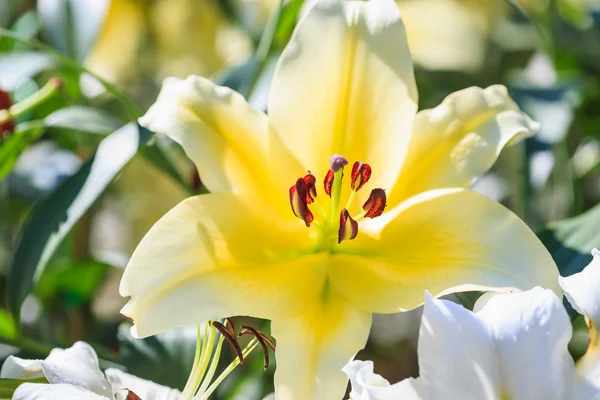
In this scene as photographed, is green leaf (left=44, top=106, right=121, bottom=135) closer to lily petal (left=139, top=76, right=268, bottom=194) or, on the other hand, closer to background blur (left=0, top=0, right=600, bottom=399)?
background blur (left=0, top=0, right=600, bottom=399)

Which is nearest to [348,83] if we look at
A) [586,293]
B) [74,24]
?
[586,293]

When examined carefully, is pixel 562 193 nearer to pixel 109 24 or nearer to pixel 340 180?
pixel 340 180

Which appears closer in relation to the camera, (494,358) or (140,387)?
(494,358)

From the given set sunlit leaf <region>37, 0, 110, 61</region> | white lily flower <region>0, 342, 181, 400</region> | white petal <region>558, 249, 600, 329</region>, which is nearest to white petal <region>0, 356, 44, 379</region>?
white lily flower <region>0, 342, 181, 400</region>

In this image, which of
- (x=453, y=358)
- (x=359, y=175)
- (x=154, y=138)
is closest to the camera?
(x=453, y=358)

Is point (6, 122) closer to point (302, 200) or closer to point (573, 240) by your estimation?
point (302, 200)

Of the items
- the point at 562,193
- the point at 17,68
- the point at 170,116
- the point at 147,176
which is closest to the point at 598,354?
the point at 170,116
